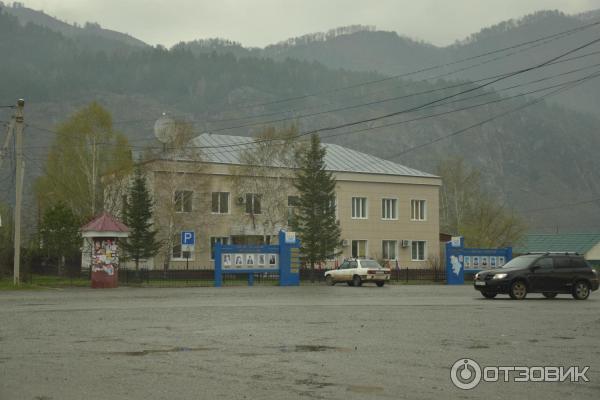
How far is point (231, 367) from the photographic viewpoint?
10.7 m

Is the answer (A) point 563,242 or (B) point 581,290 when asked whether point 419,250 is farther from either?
(A) point 563,242

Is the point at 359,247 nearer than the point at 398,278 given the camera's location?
No

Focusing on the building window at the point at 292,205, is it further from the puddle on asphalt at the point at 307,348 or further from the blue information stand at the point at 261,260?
the puddle on asphalt at the point at 307,348

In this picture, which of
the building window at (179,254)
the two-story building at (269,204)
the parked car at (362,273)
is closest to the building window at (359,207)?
the two-story building at (269,204)

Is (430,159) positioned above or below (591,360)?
above

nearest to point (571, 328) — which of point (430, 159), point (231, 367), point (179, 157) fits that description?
point (231, 367)

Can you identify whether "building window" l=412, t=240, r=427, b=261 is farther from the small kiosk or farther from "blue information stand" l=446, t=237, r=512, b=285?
the small kiosk

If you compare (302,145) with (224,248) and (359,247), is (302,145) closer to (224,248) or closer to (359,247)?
(359,247)

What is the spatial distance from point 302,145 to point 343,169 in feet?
22.3

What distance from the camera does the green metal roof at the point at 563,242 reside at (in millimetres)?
107688

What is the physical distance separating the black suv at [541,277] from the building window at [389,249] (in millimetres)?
39079

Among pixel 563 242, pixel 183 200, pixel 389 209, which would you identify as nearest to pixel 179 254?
pixel 183 200

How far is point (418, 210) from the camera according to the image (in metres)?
71.2

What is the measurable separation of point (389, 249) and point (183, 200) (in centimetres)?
1947
